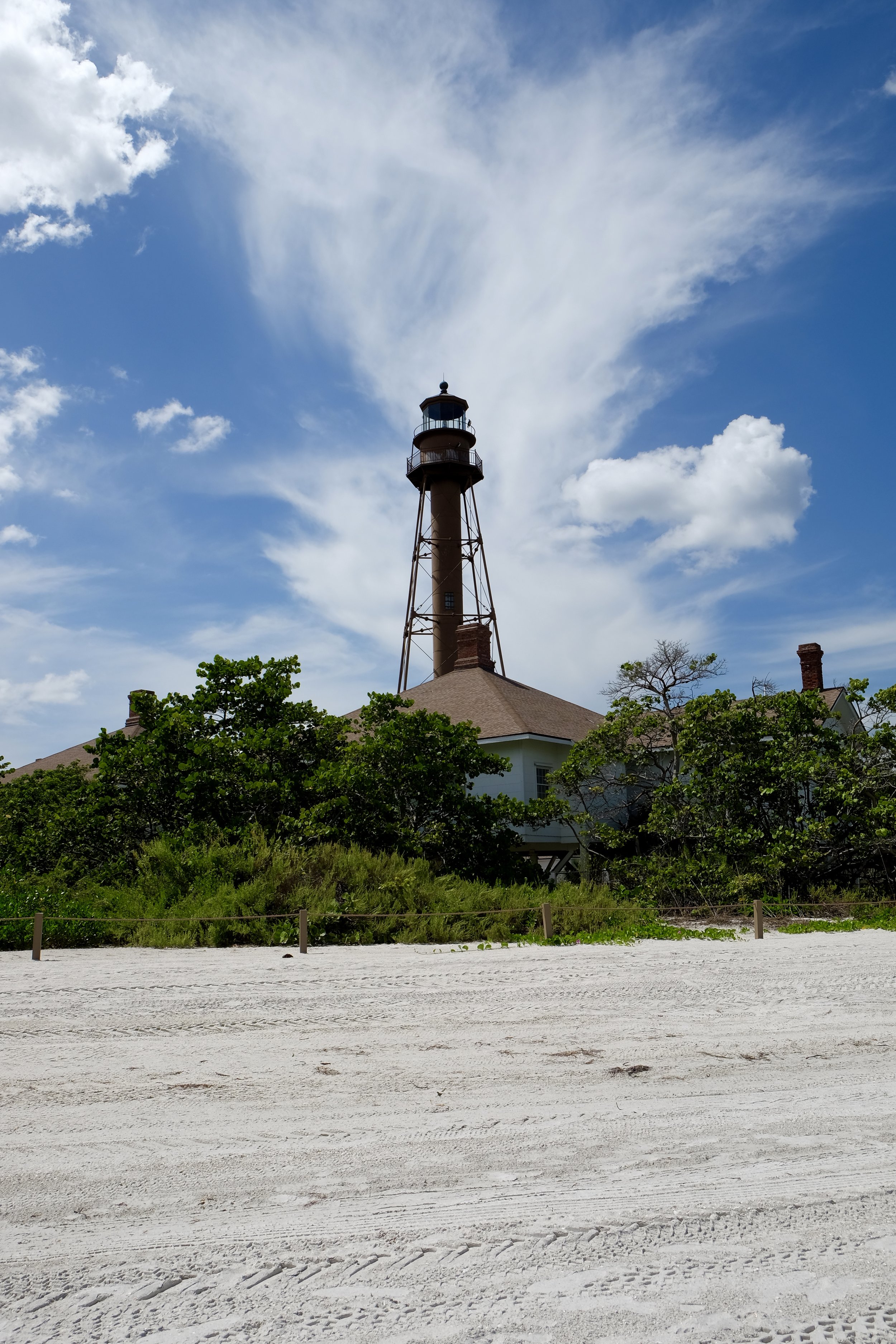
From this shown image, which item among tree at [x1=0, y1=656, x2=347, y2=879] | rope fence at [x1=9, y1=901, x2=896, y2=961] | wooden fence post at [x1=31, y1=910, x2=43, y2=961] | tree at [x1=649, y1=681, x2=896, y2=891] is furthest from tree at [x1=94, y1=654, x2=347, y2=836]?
tree at [x1=649, y1=681, x2=896, y2=891]

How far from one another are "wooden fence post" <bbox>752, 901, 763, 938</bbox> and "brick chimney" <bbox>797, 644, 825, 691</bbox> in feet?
41.7

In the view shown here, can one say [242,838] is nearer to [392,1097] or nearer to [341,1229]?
[392,1097]

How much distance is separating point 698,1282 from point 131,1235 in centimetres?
268

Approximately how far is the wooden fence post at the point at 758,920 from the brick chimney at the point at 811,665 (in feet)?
41.7

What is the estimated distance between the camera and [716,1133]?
5691 mm

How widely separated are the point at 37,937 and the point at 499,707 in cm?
1478

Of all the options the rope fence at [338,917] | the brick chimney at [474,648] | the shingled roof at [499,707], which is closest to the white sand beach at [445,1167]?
the rope fence at [338,917]

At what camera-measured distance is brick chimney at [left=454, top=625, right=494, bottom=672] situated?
2992 centimetres

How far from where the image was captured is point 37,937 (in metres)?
13.4

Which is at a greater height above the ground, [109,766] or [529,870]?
[109,766]

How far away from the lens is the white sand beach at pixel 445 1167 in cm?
362

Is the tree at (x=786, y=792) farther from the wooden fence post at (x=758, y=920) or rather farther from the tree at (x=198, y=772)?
the tree at (x=198, y=772)

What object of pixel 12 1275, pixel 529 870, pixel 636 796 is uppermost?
pixel 636 796

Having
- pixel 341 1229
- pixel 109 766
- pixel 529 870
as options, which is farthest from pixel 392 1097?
pixel 109 766
